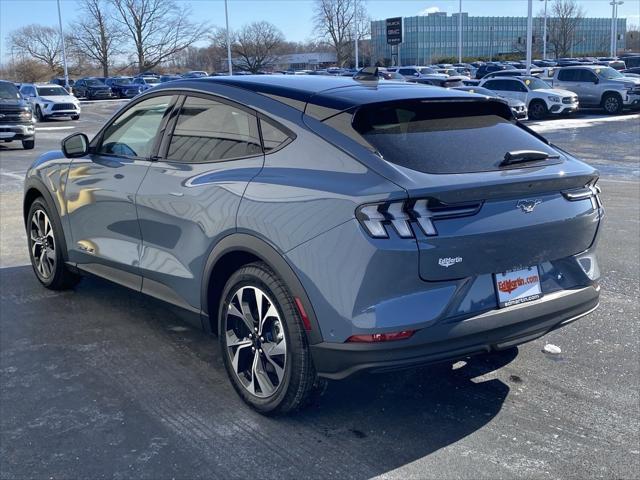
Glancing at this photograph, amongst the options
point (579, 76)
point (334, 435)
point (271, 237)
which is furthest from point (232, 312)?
point (579, 76)

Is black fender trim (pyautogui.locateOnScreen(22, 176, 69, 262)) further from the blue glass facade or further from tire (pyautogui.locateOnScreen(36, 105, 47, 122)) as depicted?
the blue glass facade

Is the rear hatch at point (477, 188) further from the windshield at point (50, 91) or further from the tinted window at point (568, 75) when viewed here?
the windshield at point (50, 91)

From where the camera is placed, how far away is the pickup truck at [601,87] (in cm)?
2877

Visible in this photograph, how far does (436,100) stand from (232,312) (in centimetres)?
158

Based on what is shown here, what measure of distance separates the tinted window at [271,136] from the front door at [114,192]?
1.04 metres

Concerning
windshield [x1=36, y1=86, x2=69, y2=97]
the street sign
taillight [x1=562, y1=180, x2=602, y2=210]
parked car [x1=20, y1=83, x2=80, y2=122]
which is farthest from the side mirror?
the street sign

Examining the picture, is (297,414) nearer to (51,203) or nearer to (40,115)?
(51,203)

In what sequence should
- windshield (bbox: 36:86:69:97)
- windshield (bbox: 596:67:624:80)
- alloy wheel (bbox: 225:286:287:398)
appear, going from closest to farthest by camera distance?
1. alloy wheel (bbox: 225:286:287:398)
2. windshield (bbox: 596:67:624:80)
3. windshield (bbox: 36:86:69:97)

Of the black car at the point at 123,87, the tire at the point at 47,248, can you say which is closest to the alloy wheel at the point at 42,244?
the tire at the point at 47,248

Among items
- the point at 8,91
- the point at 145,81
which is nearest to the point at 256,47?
the point at 145,81

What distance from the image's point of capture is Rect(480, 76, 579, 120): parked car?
27109 millimetres

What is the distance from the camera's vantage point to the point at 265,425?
148 inches

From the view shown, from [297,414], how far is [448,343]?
997 millimetres

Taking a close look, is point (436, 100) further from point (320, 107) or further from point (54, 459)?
point (54, 459)
